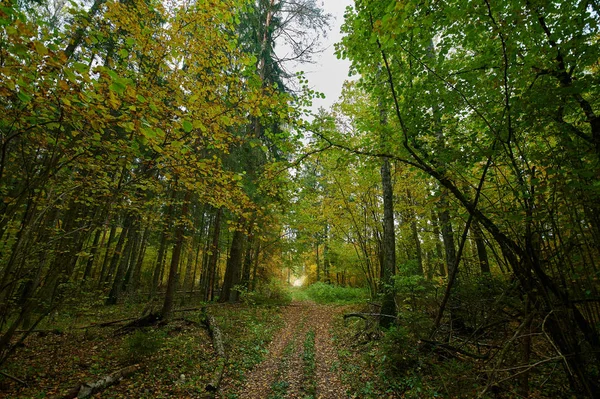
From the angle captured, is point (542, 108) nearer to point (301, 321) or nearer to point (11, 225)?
point (11, 225)

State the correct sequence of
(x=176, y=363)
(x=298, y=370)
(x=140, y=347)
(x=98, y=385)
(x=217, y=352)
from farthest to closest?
(x=217, y=352) → (x=298, y=370) → (x=176, y=363) → (x=140, y=347) → (x=98, y=385)

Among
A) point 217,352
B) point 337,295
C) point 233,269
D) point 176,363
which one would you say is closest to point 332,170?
point 217,352

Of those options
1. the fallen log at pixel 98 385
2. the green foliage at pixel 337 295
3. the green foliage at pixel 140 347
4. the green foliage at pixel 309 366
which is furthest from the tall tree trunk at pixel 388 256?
the green foliage at pixel 337 295

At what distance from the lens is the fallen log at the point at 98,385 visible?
4105mm

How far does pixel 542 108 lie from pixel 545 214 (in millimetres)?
1222

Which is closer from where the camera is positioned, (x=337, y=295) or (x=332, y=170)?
(x=332, y=170)

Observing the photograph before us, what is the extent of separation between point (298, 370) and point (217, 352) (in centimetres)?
208

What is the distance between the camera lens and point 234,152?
10.5 meters

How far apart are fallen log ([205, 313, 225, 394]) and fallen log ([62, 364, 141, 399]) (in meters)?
1.65

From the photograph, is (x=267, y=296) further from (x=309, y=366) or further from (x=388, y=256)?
(x=309, y=366)

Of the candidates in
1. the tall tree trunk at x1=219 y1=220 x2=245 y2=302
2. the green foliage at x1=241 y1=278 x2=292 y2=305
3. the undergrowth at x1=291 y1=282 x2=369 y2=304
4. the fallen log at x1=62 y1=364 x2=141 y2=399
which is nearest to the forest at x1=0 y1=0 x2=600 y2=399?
the fallen log at x1=62 y1=364 x2=141 y2=399

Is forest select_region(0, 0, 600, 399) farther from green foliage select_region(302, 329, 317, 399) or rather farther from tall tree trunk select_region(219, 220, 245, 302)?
tall tree trunk select_region(219, 220, 245, 302)

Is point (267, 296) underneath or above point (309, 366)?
above

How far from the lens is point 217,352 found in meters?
6.26
